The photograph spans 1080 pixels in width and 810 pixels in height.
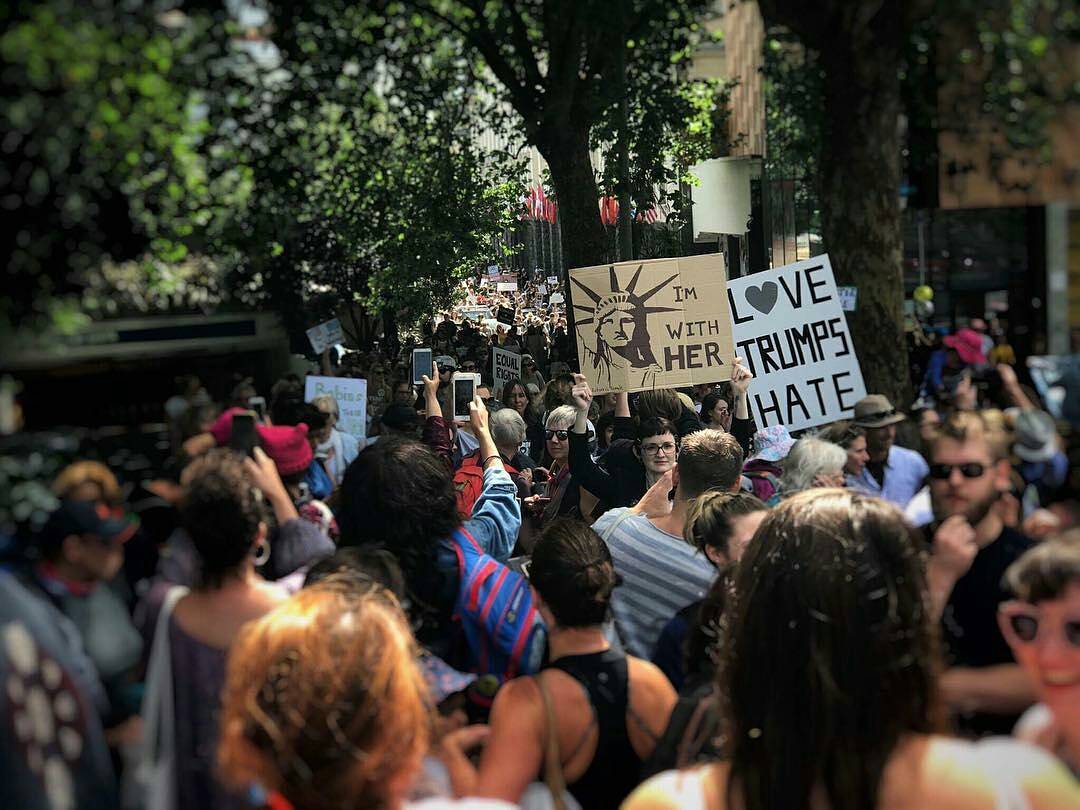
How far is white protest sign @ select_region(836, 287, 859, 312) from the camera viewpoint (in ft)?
12.6

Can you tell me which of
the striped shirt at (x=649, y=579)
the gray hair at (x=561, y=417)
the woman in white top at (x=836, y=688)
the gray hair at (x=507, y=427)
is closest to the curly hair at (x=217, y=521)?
the woman in white top at (x=836, y=688)

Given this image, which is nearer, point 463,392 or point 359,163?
point 359,163

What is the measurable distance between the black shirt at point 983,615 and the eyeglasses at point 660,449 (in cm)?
283

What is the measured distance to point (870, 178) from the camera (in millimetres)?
3557

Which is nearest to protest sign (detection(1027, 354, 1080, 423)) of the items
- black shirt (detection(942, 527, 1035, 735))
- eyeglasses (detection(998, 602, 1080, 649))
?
black shirt (detection(942, 527, 1035, 735))

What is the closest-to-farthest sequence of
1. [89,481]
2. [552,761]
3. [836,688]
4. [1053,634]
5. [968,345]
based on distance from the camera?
[836,688], [1053,634], [89,481], [552,761], [968,345]

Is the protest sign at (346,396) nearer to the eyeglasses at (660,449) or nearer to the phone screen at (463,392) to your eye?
the phone screen at (463,392)

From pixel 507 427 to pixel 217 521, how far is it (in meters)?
3.30

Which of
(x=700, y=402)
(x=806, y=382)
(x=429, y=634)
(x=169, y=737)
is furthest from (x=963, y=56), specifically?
(x=700, y=402)

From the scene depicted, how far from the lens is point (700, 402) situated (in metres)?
7.31

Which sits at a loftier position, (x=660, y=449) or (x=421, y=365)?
(x=421, y=365)

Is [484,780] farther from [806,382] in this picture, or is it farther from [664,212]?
[664,212]

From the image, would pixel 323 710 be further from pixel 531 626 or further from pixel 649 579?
pixel 649 579

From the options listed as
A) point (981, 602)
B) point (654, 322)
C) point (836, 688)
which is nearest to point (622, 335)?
point (654, 322)
